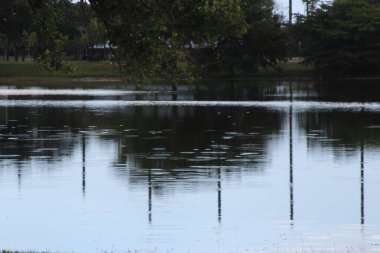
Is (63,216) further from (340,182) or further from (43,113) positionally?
(43,113)

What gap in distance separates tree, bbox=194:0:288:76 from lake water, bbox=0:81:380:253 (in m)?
47.6

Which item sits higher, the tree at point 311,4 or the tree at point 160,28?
the tree at point 311,4

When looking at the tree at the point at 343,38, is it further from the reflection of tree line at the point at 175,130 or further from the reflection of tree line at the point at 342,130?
the reflection of tree line at the point at 175,130

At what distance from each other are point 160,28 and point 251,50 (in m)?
80.8

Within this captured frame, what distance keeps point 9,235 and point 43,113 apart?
31.8 meters

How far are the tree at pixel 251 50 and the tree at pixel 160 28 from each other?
77852 millimetres

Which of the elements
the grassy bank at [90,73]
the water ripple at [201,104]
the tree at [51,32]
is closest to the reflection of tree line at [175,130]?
the water ripple at [201,104]

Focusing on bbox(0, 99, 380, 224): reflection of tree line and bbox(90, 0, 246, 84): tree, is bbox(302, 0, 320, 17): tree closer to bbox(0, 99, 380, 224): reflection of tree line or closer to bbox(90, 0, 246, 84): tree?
bbox(0, 99, 380, 224): reflection of tree line

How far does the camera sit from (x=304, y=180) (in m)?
24.7

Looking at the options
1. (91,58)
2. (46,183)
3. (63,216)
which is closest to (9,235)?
(63,216)

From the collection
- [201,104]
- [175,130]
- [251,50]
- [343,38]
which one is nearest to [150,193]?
[175,130]

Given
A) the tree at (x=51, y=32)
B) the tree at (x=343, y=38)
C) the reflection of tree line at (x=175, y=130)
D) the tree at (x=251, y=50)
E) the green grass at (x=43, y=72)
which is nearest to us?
the tree at (x=51, y=32)

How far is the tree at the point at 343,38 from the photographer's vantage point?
96.1 meters

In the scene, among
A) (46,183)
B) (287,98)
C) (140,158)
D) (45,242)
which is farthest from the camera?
(287,98)
